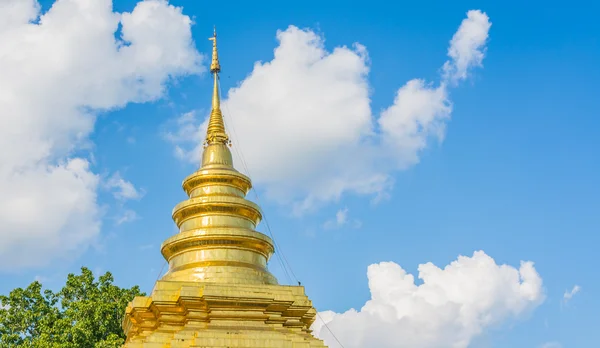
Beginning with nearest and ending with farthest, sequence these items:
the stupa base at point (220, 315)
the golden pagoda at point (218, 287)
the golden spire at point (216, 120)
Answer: the stupa base at point (220, 315)
the golden pagoda at point (218, 287)
the golden spire at point (216, 120)

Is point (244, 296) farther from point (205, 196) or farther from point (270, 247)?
point (205, 196)

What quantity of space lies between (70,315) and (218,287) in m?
13.5

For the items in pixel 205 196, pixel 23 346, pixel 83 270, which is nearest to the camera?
pixel 205 196

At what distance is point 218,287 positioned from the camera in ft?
70.7

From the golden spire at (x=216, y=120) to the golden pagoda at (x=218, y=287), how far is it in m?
0.70

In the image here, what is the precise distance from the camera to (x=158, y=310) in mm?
21812

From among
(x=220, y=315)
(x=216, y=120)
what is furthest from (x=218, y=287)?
(x=216, y=120)

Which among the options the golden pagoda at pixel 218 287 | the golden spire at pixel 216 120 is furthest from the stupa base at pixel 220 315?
the golden spire at pixel 216 120

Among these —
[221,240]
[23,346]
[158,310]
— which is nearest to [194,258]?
[221,240]

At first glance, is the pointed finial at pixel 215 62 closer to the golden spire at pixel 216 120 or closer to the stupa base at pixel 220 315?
the golden spire at pixel 216 120

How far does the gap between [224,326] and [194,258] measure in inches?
129

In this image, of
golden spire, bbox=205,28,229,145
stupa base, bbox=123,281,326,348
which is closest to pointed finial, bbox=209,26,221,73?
golden spire, bbox=205,28,229,145

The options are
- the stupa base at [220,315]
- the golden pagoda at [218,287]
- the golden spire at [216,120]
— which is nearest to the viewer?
the stupa base at [220,315]

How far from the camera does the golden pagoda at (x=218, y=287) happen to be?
21.3 m
